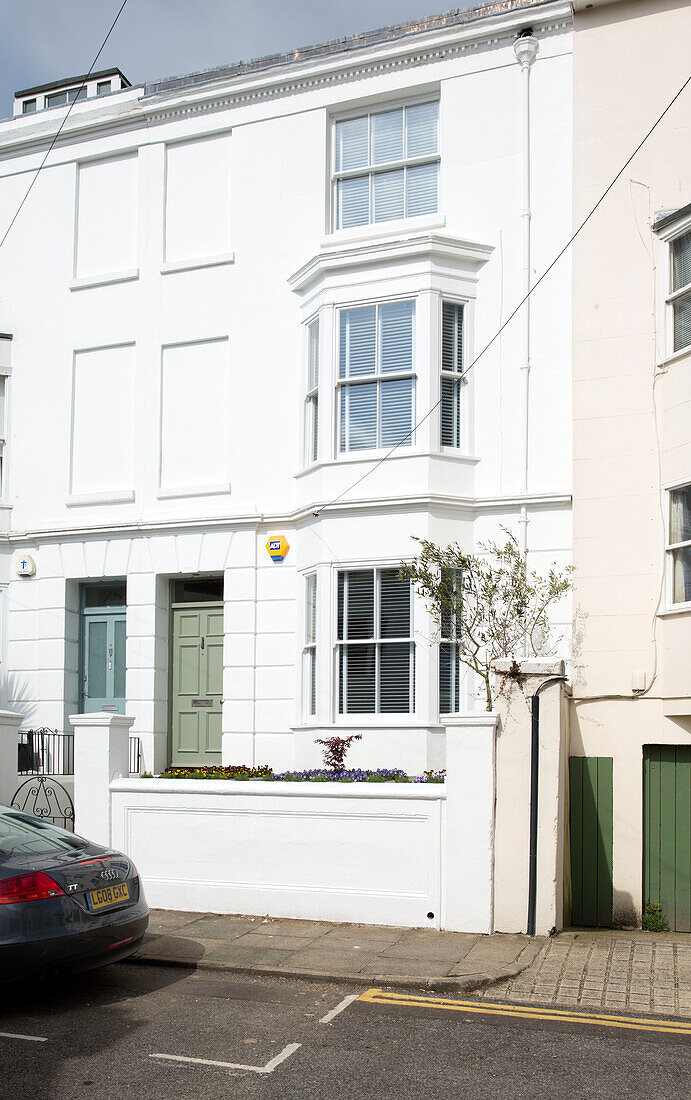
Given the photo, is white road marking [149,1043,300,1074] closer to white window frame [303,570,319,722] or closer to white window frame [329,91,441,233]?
white window frame [303,570,319,722]

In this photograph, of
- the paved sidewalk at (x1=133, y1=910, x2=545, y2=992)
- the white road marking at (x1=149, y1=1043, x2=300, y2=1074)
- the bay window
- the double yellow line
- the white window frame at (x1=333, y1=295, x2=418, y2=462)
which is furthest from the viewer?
the white window frame at (x1=333, y1=295, x2=418, y2=462)

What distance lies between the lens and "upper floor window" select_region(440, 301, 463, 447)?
1377cm

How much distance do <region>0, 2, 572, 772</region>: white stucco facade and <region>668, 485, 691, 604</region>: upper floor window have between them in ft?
4.95

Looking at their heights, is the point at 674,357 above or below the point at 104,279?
below

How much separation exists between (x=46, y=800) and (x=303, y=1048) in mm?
7503

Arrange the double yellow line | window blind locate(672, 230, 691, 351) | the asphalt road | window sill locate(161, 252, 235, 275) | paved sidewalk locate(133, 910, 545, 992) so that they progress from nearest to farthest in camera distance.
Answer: the asphalt road
the double yellow line
paved sidewalk locate(133, 910, 545, 992)
window blind locate(672, 230, 691, 351)
window sill locate(161, 252, 235, 275)

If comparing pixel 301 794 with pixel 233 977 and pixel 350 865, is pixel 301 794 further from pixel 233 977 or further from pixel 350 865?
pixel 233 977

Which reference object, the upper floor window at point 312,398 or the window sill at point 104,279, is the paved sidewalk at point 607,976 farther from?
the window sill at point 104,279

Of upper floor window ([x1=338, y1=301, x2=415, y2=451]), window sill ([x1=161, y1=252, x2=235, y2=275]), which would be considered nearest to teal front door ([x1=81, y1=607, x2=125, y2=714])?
upper floor window ([x1=338, y1=301, x2=415, y2=451])

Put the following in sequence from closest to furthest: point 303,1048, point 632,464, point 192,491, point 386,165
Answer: point 303,1048 < point 632,464 < point 386,165 < point 192,491

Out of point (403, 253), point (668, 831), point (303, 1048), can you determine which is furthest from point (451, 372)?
point (303, 1048)

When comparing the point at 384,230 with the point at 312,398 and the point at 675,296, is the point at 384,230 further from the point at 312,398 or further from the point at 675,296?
the point at 675,296

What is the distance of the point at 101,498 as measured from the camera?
612 inches

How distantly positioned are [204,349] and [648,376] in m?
6.44
